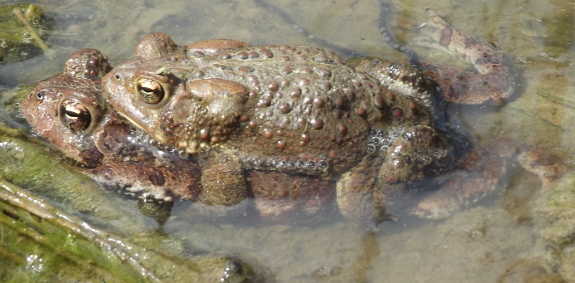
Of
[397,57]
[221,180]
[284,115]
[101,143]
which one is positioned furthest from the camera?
[397,57]

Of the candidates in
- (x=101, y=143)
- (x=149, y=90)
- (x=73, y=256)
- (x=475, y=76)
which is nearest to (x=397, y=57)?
(x=475, y=76)

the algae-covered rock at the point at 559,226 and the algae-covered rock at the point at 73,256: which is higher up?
the algae-covered rock at the point at 73,256

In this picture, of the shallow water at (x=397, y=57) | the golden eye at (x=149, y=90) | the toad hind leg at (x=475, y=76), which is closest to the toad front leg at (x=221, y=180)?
the shallow water at (x=397, y=57)

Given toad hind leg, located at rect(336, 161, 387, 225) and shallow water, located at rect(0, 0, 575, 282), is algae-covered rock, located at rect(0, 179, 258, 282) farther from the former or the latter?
toad hind leg, located at rect(336, 161, 387, 225)

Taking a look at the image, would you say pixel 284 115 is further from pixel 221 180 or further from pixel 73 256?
pixel 73 256

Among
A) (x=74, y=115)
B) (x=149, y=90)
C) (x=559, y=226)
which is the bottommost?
(x=559, y=226)

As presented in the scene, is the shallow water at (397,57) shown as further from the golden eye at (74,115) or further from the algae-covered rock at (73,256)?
the golden eye at (74,115)
